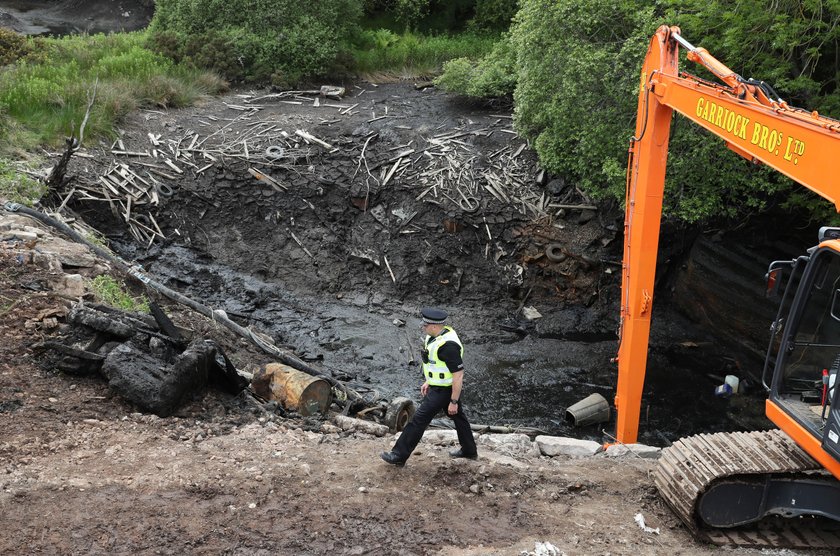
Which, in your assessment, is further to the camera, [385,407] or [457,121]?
[457,121]

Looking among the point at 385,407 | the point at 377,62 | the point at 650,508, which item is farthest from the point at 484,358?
the point at 377,62

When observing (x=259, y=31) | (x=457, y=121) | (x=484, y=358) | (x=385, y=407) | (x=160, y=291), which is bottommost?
(x=484, y=358)

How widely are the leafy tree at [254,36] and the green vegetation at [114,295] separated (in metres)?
10.3

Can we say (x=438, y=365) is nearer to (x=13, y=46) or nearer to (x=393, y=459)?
(x=393, y=459)

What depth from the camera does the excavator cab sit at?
595 centimetres

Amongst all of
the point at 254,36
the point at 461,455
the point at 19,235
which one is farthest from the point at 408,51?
the point at 461,455

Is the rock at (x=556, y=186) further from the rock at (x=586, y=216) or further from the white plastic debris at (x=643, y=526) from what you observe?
the white plastic debris at (x=643, y=526)

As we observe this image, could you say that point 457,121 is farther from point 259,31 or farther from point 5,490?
point 5,490

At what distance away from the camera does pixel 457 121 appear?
667 inches

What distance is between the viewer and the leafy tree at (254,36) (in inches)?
750

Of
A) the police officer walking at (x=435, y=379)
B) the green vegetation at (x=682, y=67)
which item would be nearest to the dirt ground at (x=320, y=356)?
the police officer walking at (x=435, y=379)

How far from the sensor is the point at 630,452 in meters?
8.23

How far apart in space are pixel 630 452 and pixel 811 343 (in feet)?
8.25

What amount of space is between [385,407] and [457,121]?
30.1 feet
